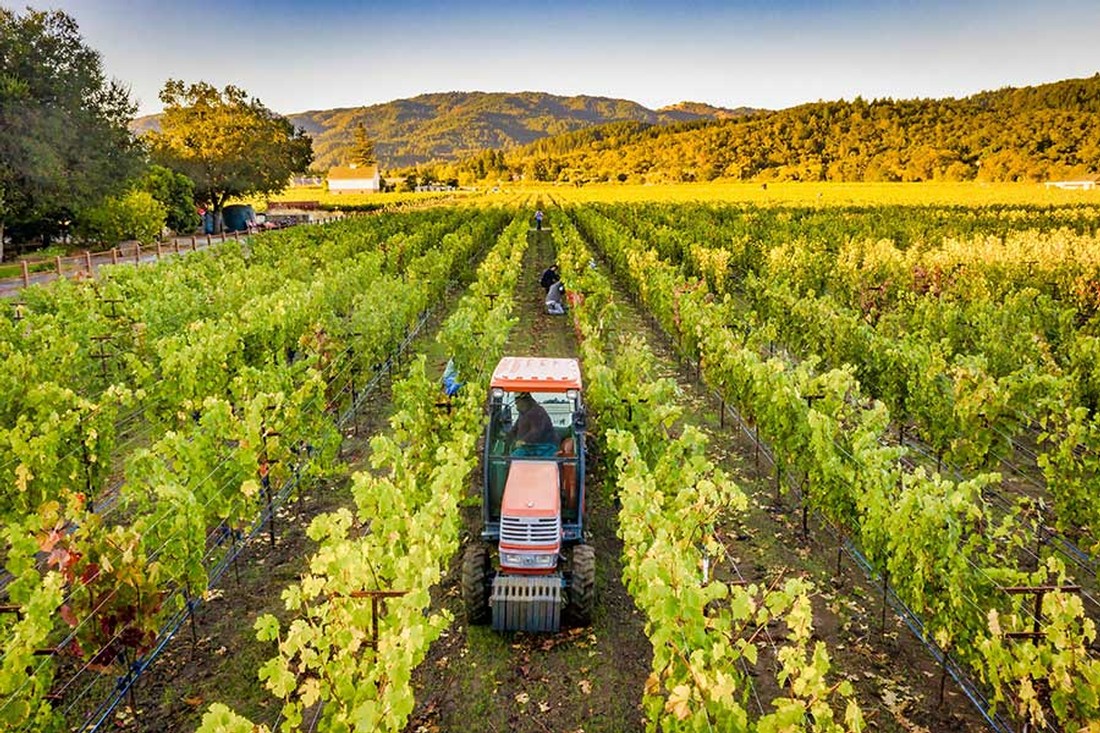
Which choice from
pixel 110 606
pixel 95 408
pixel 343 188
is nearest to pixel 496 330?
pixel 95 408

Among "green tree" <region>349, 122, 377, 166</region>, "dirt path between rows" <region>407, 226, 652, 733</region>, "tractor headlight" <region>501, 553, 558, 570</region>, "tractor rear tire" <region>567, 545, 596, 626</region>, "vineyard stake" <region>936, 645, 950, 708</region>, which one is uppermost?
"green tree" <region>349, 122, 377, 166</region>

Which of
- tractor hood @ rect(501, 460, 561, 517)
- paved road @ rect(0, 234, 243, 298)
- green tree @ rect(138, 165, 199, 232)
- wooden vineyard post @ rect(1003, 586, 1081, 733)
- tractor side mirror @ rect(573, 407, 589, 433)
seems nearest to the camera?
wooden vineyard post @ rect(1003, 586, 1081, 733)

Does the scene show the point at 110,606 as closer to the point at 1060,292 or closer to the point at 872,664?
the point at 872,664

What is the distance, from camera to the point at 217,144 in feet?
163

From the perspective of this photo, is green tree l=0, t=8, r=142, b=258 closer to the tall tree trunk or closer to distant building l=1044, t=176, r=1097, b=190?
the tall tree trunk

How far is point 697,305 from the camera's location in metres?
13.3

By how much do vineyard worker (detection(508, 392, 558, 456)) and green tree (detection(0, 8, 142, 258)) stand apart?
28.1 meters

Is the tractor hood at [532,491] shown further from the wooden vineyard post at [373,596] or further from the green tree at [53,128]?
the green tree at [53,128]

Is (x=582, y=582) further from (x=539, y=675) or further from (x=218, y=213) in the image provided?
(x=218, y=213)

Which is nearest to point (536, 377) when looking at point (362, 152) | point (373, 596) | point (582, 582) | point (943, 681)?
point (582, 582)

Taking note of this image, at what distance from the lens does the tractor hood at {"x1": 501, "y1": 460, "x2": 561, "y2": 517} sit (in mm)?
5629

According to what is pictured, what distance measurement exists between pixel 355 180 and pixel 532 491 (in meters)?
122

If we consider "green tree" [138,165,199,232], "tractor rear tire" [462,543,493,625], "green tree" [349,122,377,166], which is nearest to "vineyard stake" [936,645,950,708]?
"tractor rear tire" [462,543,493,625]

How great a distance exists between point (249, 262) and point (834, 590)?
2152 cm
